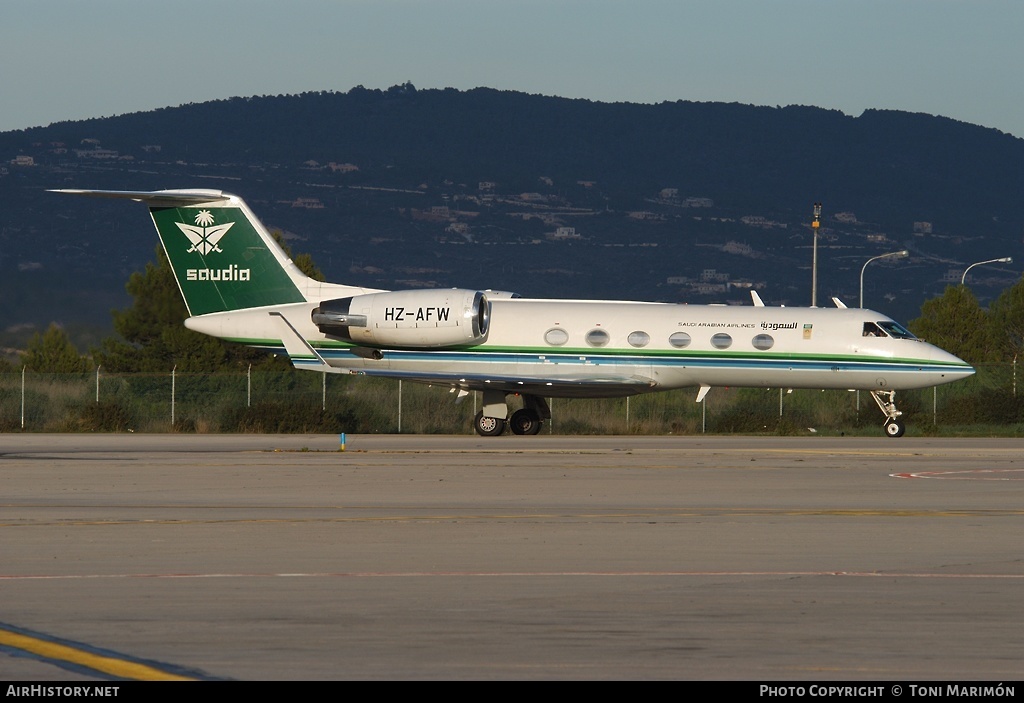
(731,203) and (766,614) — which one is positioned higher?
(731,203)

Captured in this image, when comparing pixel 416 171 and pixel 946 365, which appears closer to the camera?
pixel 946 365

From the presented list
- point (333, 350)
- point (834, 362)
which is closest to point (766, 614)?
point (834, 362)

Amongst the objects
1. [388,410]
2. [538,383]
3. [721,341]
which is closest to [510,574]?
[538,383]

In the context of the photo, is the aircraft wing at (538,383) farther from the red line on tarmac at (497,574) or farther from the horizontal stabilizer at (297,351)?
the red line on tarmac at (497,574)

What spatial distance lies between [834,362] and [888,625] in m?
23.4

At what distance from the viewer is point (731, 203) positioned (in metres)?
198

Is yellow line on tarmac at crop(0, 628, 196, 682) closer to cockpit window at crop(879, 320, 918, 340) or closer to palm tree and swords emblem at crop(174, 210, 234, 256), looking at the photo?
cockpit window at crop(879, 320, 918, 340)

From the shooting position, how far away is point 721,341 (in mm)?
31734

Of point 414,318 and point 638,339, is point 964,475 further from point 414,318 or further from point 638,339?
point 414,318

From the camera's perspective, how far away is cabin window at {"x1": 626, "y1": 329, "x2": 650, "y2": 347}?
1264 inches

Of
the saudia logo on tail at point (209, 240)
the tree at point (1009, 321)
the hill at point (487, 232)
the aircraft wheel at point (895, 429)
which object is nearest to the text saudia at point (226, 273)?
the saudia logo on tail at point (209, 240)

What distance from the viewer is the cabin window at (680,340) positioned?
31.9 meters

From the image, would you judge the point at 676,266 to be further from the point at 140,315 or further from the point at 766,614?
the point at 766,614
